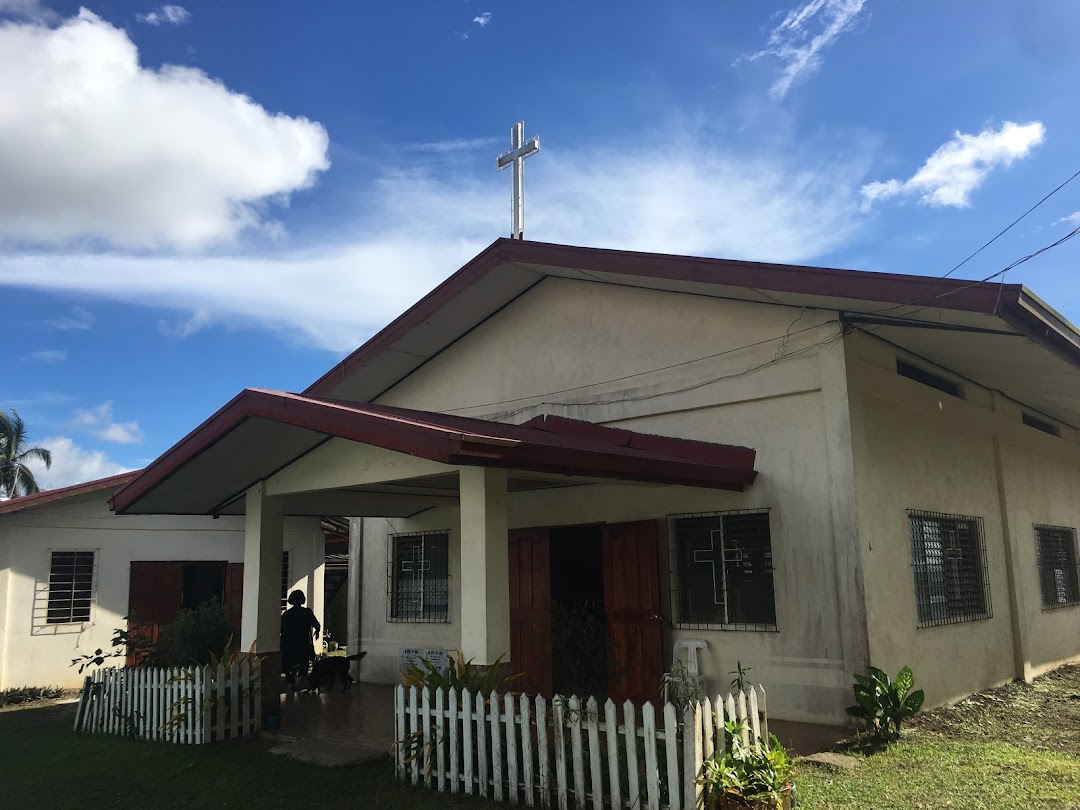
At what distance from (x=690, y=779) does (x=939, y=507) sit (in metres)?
6.18

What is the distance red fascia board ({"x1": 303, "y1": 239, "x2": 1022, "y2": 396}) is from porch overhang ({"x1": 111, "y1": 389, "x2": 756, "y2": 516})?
1773 mm

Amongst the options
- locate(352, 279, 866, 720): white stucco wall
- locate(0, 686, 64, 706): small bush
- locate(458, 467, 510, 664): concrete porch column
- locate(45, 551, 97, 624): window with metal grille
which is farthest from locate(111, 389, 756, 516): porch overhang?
locate(0, 686, 64, 706): small bush

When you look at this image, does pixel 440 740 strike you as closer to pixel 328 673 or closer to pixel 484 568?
pixel 484 568

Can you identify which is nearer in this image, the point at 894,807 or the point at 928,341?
the point at 894,807

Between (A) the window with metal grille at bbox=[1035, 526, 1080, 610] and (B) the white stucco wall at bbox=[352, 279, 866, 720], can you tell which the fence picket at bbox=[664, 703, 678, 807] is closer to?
(B) the white stucco wall at bbox=[352, 279, 866, 720]

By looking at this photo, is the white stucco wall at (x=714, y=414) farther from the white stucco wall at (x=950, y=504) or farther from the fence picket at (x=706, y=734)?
the fence picket at (x=706, y=734)

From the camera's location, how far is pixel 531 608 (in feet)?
34.0

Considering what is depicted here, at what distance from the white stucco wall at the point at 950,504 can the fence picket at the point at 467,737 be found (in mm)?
3857

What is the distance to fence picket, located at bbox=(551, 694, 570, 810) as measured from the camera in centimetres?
560

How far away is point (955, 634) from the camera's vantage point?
9.50m

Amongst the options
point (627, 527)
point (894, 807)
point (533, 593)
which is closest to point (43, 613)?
point (533, 593)

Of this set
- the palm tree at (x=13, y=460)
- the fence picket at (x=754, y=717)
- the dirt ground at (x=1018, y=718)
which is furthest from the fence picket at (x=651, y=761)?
the palm tree at (x=13, y=460)

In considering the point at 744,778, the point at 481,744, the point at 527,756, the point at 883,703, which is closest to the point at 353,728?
the point at 481,744

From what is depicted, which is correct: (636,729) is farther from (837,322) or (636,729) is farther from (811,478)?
(837,322)
